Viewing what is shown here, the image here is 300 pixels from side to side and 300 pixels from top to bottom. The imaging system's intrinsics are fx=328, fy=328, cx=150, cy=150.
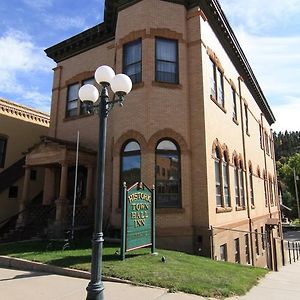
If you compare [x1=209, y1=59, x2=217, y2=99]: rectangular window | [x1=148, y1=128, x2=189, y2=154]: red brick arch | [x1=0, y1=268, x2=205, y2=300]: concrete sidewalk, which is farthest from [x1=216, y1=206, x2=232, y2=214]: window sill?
[x1=0, y1=268, x2=205, y2=300]: concrete sidewalk

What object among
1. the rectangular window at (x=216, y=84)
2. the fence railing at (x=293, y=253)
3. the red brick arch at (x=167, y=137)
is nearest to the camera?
the red brick arch at (x=167, y=137)

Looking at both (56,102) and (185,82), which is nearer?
(185,82)

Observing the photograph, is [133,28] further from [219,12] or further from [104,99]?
[104,99]

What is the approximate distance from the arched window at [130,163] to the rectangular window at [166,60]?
3.20 meters

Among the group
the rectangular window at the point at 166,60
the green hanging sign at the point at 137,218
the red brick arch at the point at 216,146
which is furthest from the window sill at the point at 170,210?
the rectangular window at the point at 166,60

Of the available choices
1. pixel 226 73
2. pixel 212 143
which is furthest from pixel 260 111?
pixel 212 143

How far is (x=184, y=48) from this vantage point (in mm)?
14930

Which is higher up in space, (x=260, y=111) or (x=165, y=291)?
(x=260, y=111)

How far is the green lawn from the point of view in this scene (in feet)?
24.3

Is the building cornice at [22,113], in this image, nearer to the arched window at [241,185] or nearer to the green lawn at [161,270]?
the green lawn at [161,270]

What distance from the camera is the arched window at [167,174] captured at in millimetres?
13297

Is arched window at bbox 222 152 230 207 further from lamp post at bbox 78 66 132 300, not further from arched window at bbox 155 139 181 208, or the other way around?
lamp post at bbox 78 66 132 300

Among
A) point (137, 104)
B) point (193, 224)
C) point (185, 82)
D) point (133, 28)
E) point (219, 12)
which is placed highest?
point (219, 12)

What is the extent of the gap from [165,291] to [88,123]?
12417mm
